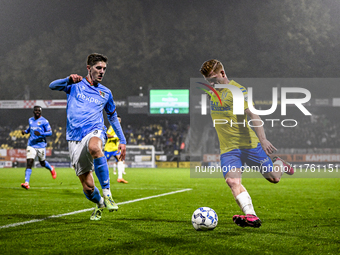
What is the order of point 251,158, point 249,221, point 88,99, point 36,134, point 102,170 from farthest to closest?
point 36,134 → point 88,99 → point 102,170 → point 251,158 → point 249,221

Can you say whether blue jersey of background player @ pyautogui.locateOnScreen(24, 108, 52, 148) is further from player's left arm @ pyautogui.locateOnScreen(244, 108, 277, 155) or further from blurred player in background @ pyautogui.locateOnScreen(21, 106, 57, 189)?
Result: player's left arm @ pyautogui.locateOnScreen(244, 108, 277, 155)

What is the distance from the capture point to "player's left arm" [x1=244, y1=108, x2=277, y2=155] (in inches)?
175

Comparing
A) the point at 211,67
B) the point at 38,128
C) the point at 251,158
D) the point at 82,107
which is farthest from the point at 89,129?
the point at 38,128

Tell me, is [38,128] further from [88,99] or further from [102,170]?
[102,170]

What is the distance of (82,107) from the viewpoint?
5.12 metres

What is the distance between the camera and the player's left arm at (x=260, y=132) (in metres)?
4.46

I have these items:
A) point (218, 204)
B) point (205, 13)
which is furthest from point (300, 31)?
point (218, 204)

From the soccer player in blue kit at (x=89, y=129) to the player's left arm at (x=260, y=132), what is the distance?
210 cm

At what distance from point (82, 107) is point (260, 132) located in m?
2.52

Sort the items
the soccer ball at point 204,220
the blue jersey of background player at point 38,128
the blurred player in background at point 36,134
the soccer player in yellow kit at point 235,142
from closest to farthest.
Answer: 1. the soccer ball at point 204,220
2. the soccer player in yellow kit at point 235,142
3. the blurred player in background at point 36,134
4. the blue jersey of background player at point 38,128

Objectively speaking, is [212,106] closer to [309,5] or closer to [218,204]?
[218,204]

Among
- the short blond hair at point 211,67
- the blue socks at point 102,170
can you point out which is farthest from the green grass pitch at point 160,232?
the short blond hair at point 211,67

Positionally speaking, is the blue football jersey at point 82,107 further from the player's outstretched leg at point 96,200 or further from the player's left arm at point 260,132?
the player's left arm at point 260,132

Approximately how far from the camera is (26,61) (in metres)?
40.0
